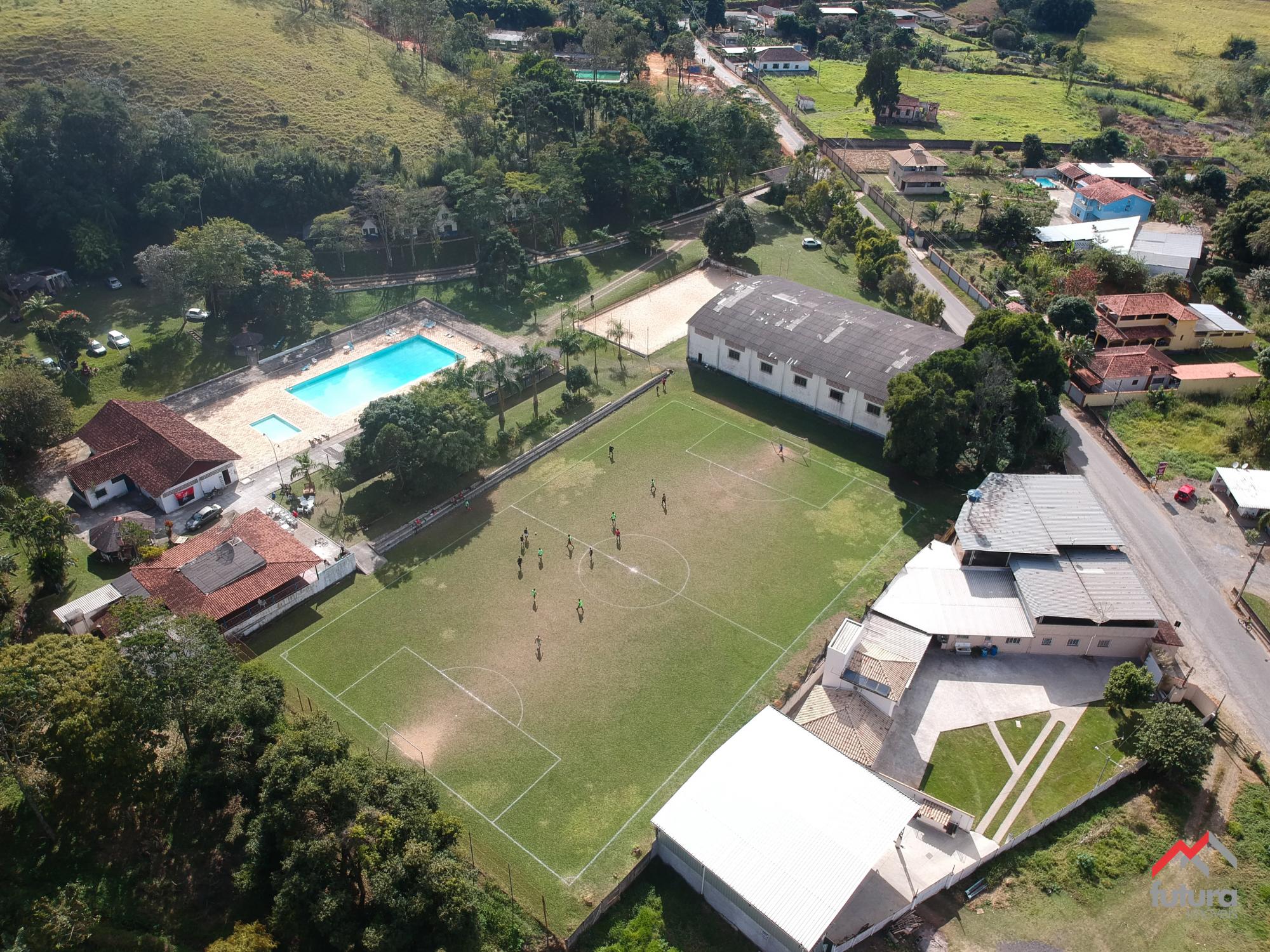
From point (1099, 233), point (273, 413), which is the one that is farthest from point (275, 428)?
point (1099, 233)

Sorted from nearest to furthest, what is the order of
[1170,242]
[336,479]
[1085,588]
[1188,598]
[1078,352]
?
[1085,588], [1188,598], [336,479], [1078,352], [1170,242]

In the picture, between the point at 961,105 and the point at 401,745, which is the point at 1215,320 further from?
the point at 961,105

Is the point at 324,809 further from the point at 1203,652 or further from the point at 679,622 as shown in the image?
the point at 1203,652

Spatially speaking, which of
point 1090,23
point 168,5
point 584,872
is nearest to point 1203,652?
point 584,872

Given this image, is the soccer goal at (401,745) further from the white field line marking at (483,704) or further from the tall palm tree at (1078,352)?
the tall palm tree at (1078,352)

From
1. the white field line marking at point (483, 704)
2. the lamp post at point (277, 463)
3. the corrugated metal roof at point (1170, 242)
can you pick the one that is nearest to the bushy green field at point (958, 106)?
the corrugated metal roof at point (1170, 242)

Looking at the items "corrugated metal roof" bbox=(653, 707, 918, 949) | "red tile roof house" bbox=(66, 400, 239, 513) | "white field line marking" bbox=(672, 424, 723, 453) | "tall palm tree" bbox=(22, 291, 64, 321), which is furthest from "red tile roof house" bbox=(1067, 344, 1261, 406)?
"tall palm tree" bbox=(22, 291, 64, 321)

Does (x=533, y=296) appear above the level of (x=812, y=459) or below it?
above
